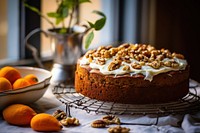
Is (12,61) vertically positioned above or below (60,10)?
below

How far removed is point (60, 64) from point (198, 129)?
0.69 m

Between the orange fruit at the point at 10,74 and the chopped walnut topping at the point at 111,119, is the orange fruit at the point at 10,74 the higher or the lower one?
the higher one

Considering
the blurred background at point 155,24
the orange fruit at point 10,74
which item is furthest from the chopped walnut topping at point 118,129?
the blurred background at point 155,24

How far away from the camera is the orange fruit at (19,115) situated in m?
1.29

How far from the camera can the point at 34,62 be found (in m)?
2.05

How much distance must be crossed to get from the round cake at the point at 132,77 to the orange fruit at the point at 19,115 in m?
0.24

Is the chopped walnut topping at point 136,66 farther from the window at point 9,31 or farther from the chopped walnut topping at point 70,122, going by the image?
the window at point 9,31

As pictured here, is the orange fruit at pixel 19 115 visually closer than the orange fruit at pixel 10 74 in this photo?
Yes

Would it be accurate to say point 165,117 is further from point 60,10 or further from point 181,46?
point 181,46

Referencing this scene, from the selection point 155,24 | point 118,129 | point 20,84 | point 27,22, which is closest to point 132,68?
point 118,129

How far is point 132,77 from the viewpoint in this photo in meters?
1.38

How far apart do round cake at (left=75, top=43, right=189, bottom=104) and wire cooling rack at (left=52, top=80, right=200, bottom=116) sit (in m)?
0.02

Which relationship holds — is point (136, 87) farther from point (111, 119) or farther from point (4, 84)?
point (4, 84)

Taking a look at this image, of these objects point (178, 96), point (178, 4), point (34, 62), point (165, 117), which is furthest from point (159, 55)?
point (178, 4)
